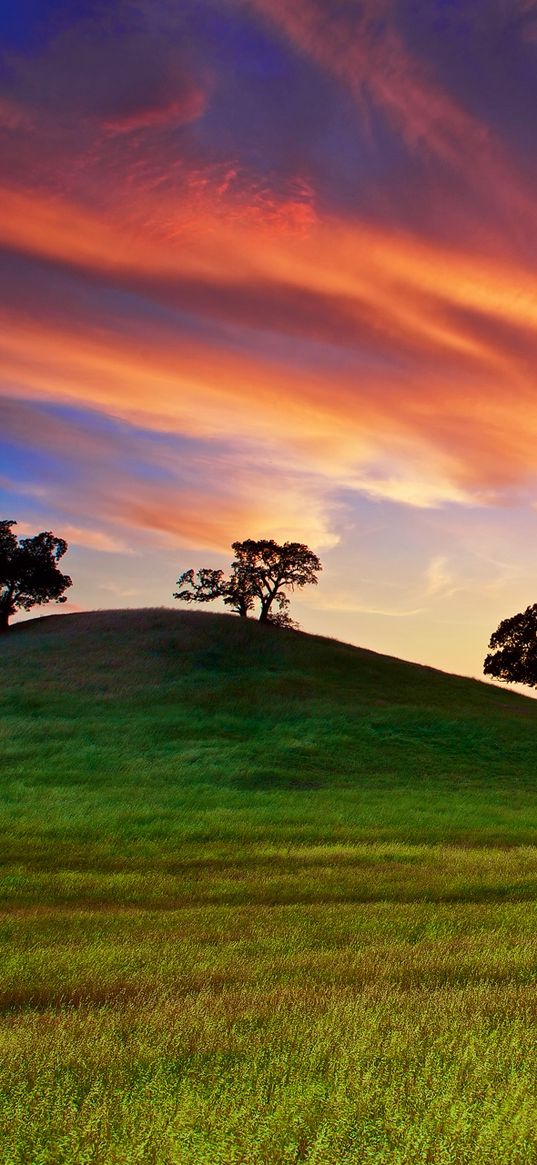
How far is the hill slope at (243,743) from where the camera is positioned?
23.4 m

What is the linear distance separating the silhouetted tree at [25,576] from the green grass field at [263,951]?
1901 inches

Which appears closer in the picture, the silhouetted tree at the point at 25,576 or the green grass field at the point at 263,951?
the green grass field at the point at 263,951

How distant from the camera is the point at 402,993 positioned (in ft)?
30.2

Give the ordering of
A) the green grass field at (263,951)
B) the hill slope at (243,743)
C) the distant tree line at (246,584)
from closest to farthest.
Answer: the green grass field at (263,951)
the hill slope at (243,743)
the distant tree line at (246,584)

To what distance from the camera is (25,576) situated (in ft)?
281

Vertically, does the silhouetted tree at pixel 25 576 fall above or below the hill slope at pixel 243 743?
above

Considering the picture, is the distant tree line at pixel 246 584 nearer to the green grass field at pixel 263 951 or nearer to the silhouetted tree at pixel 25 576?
the silhouetted tree at pixel 25 576

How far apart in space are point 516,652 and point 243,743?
5379cm

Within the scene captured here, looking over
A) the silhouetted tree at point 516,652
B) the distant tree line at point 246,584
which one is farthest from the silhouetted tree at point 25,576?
the silhouetted tree at point 516,652

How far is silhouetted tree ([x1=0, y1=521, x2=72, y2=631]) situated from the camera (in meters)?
85.4

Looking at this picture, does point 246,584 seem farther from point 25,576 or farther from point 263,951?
point 263,951

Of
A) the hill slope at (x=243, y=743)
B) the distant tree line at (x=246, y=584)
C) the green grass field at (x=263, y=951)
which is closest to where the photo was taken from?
the green grass field at (x=263, y=951)

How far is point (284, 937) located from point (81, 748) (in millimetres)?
24741

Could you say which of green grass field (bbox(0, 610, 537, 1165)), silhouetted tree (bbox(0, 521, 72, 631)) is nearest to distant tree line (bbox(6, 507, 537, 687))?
silhouetted tree (bbox(0, 521, 72, 631))
